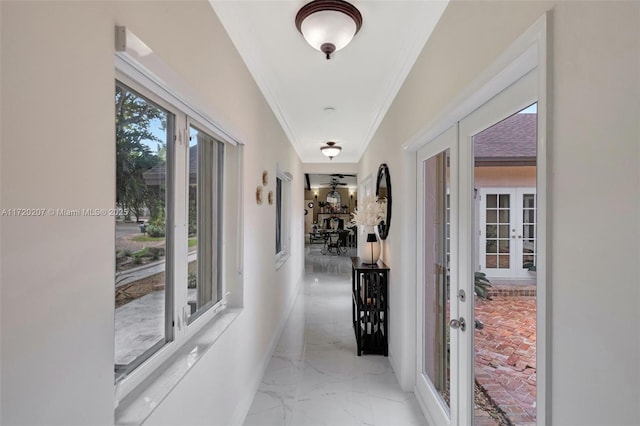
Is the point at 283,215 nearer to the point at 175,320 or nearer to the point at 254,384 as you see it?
the point at 254,384

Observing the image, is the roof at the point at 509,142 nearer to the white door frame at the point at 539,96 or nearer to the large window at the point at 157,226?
the white door frame at the point at 539,96

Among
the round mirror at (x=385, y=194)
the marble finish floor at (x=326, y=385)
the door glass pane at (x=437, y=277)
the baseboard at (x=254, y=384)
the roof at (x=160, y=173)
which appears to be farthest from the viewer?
the round mirror at (x=385, y=194)

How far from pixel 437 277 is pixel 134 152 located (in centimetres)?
193

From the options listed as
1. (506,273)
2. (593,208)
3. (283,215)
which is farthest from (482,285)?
(283,215)

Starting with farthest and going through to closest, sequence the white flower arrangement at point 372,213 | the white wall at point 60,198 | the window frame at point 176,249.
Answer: the white flower arrangement at point 372,213, the window frame at point 176,249, the white wall at point 60,198

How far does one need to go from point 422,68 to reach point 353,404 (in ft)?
8.27

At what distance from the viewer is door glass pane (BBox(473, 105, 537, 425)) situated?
1158mm

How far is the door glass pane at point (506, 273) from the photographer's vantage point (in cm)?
116

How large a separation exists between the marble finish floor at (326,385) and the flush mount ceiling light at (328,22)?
2503mm

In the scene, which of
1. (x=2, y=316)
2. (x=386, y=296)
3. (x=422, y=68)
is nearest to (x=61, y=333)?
(x=2, y=316)

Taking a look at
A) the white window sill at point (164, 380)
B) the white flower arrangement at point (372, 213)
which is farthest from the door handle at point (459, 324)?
the white flower arrangement at point (372, 213)

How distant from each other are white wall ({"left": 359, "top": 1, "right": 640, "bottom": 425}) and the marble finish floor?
179cm

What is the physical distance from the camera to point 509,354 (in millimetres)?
1338

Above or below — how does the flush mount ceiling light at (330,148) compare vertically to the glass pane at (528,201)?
above
